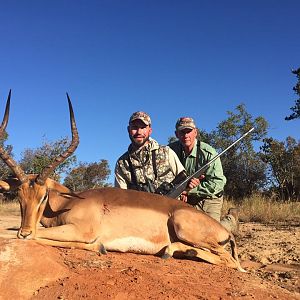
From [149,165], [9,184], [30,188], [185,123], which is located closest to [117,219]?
[30,188]

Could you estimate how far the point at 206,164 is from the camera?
24.9 ft

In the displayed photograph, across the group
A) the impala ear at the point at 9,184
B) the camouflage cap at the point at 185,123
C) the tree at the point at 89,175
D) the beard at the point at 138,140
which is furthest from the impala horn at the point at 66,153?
the tree at the point at 89,175

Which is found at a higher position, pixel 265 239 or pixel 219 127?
pixel 219 127

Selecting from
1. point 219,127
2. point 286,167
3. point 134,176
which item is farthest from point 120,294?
point 219,127

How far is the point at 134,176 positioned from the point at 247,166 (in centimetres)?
1668

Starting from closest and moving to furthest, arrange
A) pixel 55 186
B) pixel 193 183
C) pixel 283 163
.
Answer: pixel 55 186 < pixel 193 183 < pixel 283 163

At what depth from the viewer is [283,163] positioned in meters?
22.6

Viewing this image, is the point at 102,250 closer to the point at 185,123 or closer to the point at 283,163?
the point at 185,123

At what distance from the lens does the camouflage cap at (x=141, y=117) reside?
288 inches

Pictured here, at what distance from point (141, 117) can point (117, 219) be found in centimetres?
229

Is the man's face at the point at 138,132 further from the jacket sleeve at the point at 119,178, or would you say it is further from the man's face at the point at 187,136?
the man's face at the point at 187,136

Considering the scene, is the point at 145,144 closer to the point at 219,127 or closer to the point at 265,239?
the point at 265,239

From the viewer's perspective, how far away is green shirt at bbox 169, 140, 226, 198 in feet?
26.0

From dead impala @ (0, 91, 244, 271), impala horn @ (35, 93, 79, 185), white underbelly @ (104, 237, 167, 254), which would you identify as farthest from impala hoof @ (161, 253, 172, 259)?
impala horn @ (35, 93, 79, 185)
